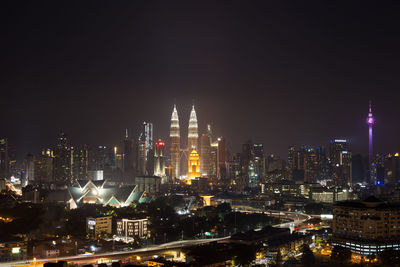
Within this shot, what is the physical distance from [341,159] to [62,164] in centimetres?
2277

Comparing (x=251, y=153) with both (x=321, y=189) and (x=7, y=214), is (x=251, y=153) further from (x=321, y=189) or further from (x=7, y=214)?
(x=7, y=214)

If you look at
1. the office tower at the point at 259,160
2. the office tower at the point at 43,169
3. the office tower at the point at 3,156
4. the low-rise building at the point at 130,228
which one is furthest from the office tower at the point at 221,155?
the low-rise building at the point at 130,228

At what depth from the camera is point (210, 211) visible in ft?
73.2

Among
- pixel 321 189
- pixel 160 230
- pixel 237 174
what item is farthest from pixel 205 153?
pixel 160 230

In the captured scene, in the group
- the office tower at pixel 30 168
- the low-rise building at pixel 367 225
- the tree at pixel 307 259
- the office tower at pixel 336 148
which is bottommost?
the tree at pixel 307 259

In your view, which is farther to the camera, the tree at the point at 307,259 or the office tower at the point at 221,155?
the office tower at the point at 221,155

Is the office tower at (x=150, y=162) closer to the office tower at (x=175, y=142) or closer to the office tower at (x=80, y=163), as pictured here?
the office tower at (x=175, y=142)

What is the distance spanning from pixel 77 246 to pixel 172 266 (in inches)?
161

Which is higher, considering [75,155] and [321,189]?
[75,155]

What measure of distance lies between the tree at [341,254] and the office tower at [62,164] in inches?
861

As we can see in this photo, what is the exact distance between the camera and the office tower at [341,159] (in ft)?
135

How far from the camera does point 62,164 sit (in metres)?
32.1

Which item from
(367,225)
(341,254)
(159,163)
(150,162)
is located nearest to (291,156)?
(159,163)

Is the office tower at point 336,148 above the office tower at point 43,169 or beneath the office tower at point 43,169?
above
